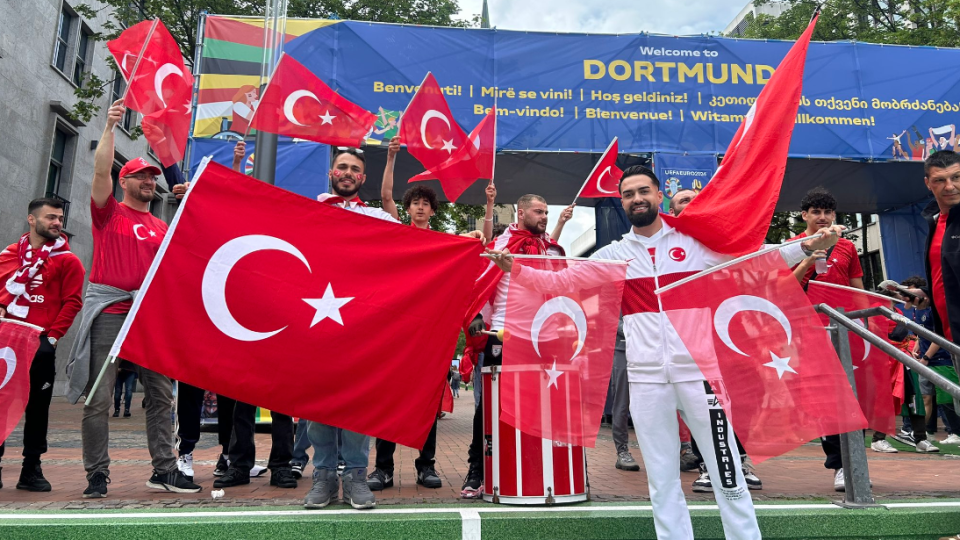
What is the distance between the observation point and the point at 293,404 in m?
3.37

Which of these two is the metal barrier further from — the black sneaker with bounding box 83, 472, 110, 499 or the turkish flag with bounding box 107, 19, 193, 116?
the turkish flag with bounding box 107, 19, 193, 116

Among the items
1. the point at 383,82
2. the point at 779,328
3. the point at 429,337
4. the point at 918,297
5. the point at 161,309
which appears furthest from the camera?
the point at 383,82

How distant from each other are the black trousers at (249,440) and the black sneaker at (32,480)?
1.21 metres

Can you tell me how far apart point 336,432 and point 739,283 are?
2.51 m

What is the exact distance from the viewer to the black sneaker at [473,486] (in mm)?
3975

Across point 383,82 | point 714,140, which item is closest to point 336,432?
point 383,82

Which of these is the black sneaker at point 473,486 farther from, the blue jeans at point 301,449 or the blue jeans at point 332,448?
the blue jeans at point 301,449

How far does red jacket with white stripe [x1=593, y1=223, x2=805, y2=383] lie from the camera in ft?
9.80

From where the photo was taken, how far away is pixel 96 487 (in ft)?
12.5

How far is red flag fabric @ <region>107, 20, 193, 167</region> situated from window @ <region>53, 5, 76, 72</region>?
1653 cm

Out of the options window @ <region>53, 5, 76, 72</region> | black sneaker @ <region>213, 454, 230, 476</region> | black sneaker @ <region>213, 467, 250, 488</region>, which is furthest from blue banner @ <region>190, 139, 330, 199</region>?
window @ <region>53, 5, 76, 72</region>

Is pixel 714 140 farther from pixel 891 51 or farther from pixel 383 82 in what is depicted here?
pixel 383 82

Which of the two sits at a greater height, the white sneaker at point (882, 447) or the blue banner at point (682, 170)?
the blue banner at point (682, 170)

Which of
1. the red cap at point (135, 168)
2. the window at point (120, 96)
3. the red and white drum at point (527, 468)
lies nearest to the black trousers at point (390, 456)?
the red and white drum at point (527, 468)
